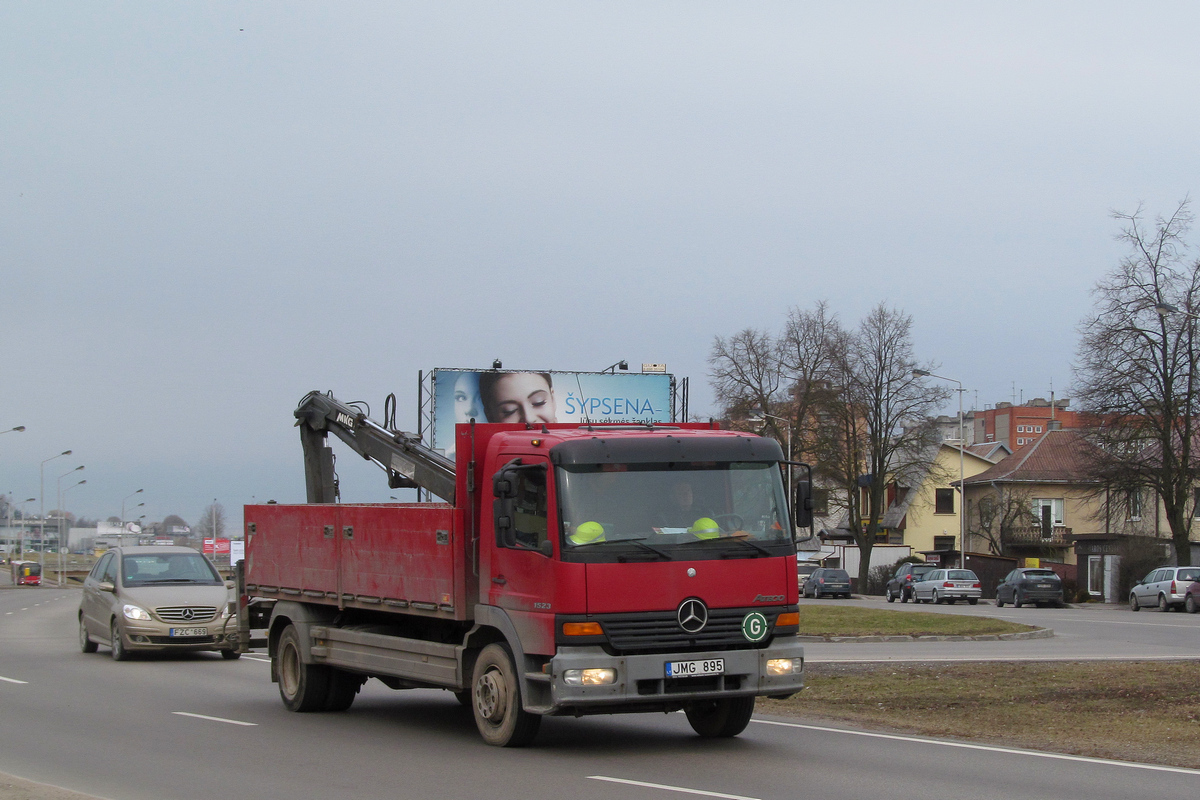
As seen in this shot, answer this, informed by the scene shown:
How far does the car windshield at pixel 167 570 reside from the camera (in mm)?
20641

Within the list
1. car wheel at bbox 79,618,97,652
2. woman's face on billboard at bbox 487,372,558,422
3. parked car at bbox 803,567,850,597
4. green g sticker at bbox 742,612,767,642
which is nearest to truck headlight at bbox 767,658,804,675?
green g sticker at bbox 742,612,767,642

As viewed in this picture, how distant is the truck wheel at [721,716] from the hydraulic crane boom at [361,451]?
9.78ft

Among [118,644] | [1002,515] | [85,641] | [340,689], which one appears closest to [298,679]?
[340,689]

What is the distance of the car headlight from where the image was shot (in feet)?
64.9

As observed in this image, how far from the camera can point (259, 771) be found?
386 inches

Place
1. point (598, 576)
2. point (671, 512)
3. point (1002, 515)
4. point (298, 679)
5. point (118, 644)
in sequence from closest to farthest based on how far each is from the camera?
point (598, 576)
point (671, 512)
point (298, 679)
point (118, 644)
point (1002, 515)

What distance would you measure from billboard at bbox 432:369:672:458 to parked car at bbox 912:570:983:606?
71.4 feet

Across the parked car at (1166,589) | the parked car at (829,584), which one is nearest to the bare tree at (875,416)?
the parked car at (829,584)

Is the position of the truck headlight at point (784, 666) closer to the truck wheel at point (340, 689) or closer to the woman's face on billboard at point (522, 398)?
the truck wheel at point (340, 689)

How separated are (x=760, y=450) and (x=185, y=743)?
5.57m

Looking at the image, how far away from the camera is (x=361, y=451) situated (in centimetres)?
1578

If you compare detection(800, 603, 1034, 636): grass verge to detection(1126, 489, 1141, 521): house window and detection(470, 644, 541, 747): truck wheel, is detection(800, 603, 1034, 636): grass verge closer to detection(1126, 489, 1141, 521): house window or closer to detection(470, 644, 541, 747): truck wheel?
detection(470, 644, 541, 747): truck wheel

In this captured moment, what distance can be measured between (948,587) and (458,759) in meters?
42.8

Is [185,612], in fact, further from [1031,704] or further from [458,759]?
[1031,704]
